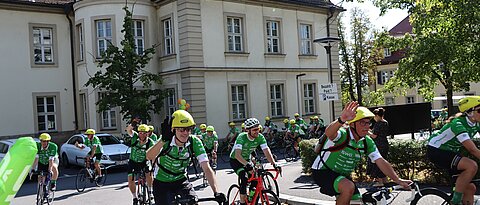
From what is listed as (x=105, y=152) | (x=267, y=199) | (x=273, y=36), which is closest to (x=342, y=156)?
(x=267, y=199)

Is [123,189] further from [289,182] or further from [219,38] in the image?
[219,38]

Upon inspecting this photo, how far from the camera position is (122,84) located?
20391mm

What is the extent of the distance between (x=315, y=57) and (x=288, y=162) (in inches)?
496

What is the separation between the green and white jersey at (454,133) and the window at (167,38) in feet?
66.3

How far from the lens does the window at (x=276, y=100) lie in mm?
27859

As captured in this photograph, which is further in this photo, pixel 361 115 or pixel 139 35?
pixel 139 35

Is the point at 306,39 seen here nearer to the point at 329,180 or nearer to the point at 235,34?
the point at 235,34

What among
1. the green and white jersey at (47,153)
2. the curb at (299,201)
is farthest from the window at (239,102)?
the curb at (299,201)

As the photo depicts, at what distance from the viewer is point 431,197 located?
589cm

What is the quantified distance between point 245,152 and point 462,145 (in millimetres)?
3379

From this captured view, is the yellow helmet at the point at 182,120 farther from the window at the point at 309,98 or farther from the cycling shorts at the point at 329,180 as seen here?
the window at the point at 309,98

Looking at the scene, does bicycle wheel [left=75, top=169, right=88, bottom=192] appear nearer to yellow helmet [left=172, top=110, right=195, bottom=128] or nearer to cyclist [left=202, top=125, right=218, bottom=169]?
cyclist [left=202, top=125, right=218, bottom=169]

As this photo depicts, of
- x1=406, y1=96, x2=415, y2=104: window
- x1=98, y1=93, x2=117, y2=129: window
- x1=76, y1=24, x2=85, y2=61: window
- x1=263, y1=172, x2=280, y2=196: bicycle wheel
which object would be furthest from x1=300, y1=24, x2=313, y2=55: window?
x1=406, y1=96, x2=415, y2=104: window

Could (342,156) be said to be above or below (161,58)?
below
